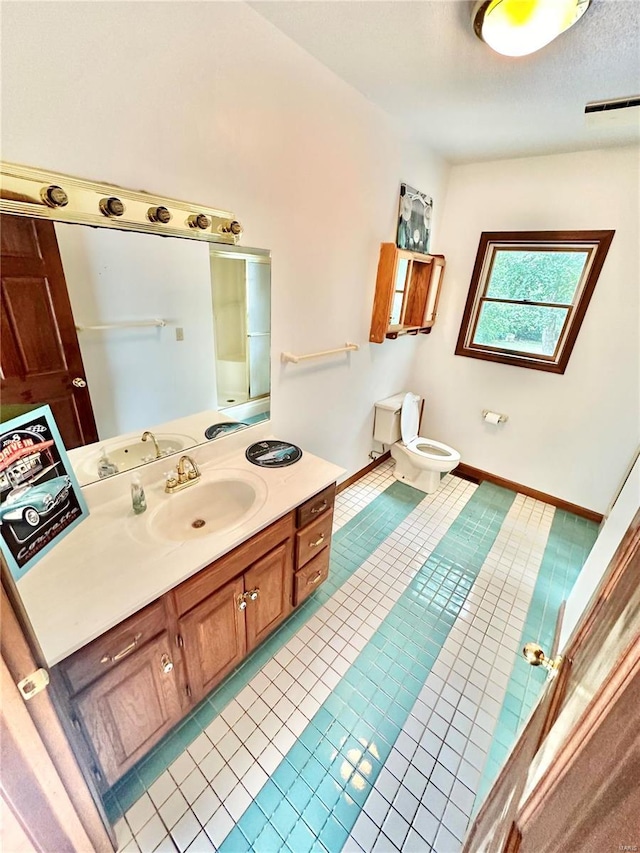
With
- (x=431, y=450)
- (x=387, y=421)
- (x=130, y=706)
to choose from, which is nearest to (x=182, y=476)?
(x=130, y=706)

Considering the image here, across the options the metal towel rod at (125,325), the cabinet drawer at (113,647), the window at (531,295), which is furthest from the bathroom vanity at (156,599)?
the window at (531,295)

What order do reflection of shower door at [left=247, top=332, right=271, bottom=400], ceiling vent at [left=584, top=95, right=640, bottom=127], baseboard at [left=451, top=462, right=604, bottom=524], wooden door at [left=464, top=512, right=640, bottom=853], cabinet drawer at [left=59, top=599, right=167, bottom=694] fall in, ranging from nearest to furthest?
wooden door at [left=464, top=512, right=640, bottom=853] → cabinet drawer at [left=59, top=599, right=167, bottom=694] → ceiling vent at [left=584, top=95, right=640, bottom=127] → reflection of shower door at [left=247, top=332, right=271, bottom=400] → baseboard at [left=451, top=462, right=604, bottom=524]

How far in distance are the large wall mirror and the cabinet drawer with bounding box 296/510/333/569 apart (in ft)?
2.11

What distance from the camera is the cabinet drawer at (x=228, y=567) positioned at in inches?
43.2

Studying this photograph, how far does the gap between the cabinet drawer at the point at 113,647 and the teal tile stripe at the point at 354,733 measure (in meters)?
0.73

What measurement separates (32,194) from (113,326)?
0.41 metres

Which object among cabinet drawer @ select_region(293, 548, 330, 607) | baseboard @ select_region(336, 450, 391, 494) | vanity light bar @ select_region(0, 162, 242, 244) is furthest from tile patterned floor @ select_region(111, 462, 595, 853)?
vanity light bar @ select_region(0, 162, 242, 244)

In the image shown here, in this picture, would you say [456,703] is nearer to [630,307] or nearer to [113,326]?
[113,326]

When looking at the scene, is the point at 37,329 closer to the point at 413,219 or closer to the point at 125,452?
the point at 125,452

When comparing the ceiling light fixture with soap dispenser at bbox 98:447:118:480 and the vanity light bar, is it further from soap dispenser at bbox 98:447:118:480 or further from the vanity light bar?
soap dispenser at bbox 98:447:118:480

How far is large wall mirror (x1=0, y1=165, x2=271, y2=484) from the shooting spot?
1.02 meters

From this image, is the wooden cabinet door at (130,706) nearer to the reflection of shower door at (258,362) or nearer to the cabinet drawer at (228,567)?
the cabinet drawer at (228,567)

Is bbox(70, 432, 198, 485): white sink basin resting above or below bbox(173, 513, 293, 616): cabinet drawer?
above

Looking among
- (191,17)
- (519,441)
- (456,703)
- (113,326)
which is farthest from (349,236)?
(456,703)
